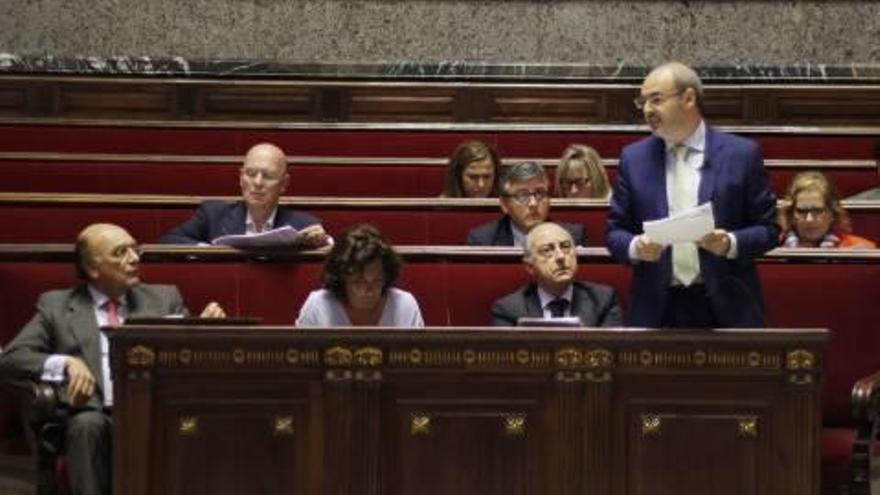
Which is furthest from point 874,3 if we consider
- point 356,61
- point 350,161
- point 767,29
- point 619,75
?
point 350,161

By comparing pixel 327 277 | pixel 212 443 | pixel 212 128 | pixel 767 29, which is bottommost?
pixel 212 443

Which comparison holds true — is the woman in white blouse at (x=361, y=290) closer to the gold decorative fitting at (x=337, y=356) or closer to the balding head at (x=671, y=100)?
the gold decorative fitting at (x=337, y=356)

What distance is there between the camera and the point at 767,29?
5016mm

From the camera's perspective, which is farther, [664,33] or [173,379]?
[664,33]

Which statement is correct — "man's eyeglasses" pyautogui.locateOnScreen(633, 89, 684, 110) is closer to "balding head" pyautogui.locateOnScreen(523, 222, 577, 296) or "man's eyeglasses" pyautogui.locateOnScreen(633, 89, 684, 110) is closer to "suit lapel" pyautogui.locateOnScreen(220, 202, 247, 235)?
"balding head" pyautogui.locateOnScreen(523, 222, 577, 296)

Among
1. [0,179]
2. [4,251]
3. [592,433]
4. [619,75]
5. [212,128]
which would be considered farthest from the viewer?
[619,75]

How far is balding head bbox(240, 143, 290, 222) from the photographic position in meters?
3.25

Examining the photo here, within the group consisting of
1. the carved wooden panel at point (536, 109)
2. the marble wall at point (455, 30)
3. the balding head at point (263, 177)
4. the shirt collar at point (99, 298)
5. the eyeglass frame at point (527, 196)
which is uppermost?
the marble wall at point (455, 30)

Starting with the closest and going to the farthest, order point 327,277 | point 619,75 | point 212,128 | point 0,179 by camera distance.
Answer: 1. point 327,277
2. point 0,179
3. point 212,128
4. point 619,75

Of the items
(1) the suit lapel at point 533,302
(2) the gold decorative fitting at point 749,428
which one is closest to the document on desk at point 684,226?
(2) the gold decorative fitting at point 749,428

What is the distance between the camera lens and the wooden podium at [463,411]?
237 cm

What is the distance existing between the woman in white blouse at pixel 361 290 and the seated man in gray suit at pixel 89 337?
163 mm

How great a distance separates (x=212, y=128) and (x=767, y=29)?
5.23 ft

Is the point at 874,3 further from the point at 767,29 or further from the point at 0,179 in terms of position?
the point at 0,179
